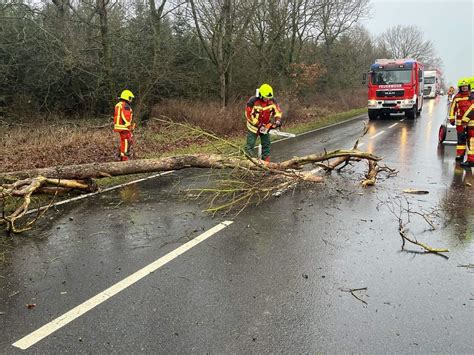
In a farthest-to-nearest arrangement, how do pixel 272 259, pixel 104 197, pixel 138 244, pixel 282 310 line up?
pixel 104 197, pixel 138 244, pixel 272 259, pixel 282 310

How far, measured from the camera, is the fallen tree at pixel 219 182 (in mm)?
6473

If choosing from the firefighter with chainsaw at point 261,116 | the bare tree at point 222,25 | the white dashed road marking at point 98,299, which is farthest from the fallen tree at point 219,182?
the bare tree at point 222,25

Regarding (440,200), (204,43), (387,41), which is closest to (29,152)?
(440,200)

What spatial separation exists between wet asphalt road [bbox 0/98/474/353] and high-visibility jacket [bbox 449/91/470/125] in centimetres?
323

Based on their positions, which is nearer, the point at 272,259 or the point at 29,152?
the point at 272,259

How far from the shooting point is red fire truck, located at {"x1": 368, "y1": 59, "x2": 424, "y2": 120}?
20688 mm

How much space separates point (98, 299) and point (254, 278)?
1493 mm

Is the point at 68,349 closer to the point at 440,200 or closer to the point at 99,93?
the point at 440,200

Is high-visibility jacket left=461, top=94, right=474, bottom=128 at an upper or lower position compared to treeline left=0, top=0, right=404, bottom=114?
lower

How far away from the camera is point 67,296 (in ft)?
12.0

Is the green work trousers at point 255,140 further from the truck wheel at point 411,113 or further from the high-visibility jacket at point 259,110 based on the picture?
the truck wheel at point 411,113

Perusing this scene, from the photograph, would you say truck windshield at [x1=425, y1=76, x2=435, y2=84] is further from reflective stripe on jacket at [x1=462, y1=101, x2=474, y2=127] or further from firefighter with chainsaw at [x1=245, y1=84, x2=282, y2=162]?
firefighter with chainsaw at [x1=245, y1=84, x2=282, y2=162]

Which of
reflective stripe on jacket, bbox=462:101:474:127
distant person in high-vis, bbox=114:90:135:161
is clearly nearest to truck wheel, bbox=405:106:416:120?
reflective stripe on jacket, bbox=462:101:474:127

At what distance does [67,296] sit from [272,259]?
2114 mm
